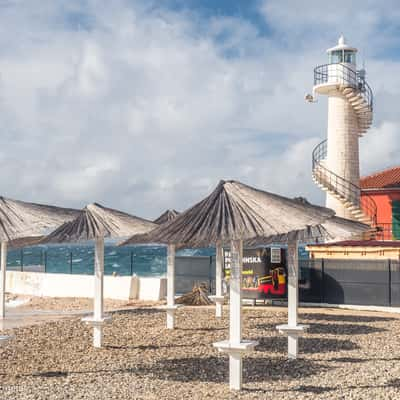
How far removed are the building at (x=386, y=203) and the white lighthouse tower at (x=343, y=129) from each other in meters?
1.26

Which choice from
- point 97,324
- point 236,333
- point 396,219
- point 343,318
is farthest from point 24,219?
point 396,219

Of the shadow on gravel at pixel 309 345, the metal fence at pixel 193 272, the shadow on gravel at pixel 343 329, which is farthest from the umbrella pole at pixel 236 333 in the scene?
the metal fence at pixel 193 272

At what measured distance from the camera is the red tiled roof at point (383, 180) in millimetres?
32656

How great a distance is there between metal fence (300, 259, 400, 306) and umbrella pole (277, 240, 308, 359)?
8.52 metres

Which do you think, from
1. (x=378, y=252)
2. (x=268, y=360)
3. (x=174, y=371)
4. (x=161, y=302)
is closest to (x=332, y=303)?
(x=378, y=252)

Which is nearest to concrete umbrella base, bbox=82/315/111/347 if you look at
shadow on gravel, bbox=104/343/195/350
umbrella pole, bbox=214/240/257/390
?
shadow on gravel, bbox=104/343/195/350

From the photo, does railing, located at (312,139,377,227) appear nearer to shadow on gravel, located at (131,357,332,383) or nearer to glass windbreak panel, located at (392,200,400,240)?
glass windbreak panel, located at (392,200,400,240)

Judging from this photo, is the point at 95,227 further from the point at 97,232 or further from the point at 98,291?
the point at 98,291

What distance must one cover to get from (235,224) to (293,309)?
12.4 ft

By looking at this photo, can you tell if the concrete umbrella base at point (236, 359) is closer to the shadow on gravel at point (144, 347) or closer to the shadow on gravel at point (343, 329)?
the shadow on gravel at point (144, 347)

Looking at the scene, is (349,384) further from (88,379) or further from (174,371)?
(88,379)

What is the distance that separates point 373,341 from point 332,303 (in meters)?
7.36

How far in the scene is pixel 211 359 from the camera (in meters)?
11.9

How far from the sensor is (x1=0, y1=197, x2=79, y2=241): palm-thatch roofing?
10188 mm
